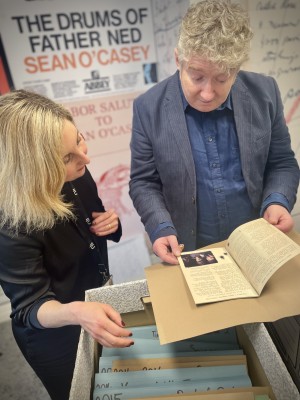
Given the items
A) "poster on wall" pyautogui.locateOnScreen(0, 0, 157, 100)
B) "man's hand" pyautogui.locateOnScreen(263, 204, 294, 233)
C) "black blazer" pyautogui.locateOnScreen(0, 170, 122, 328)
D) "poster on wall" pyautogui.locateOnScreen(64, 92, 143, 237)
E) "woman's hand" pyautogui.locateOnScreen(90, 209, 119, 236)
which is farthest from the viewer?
"poster on wall" pyautogui.locateOnScreen(64, 92, 143, 237)

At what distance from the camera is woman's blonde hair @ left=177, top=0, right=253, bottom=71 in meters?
0.79

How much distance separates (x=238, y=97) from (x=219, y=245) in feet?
1.74

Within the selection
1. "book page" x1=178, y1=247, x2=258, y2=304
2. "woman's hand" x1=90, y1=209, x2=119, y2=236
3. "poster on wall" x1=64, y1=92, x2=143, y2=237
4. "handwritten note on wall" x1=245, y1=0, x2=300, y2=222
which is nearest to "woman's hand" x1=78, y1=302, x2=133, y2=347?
"book page" x1=178, y1=247, x2=258, y2=304

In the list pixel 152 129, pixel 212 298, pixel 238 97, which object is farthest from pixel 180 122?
pixel 212 298

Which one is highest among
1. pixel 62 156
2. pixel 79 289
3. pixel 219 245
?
pixel 62 156

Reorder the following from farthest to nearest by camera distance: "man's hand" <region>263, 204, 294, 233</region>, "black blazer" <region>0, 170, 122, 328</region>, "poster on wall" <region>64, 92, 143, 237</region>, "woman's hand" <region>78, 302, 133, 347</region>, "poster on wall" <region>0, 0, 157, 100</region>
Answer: "poster on wall" <region>64, 92, 143, 237</region>, "poster on wall" <region>0, 0, 157, 100</region>, "man's hand" <region>263, 204, 294, 233</region>, "black blazer" <region>0, 170, 122, 328</region>, "woman's hand" <region>78, 302, 133, 347</region>

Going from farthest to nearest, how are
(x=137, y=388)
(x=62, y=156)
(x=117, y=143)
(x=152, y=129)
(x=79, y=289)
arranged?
(x=117, y=143)
(x=152, y=129)
(x=79, y=289)
(x=62, y=156)
(x=137, y=388)

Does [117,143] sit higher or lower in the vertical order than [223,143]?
lower

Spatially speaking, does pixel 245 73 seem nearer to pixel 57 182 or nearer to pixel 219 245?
pixel 219 245

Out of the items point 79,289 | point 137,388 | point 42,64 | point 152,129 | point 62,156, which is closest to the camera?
point 137,388

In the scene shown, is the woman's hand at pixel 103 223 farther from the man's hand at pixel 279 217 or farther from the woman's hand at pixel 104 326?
the man's hand at pixel 279 217

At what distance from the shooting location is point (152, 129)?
3.56 ft

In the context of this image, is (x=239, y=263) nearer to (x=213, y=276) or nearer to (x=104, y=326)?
(x=213, y=276)

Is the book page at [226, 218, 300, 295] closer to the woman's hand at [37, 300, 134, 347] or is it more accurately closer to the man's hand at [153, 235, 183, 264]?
the man's hand at [153, 235, 183, 264]
